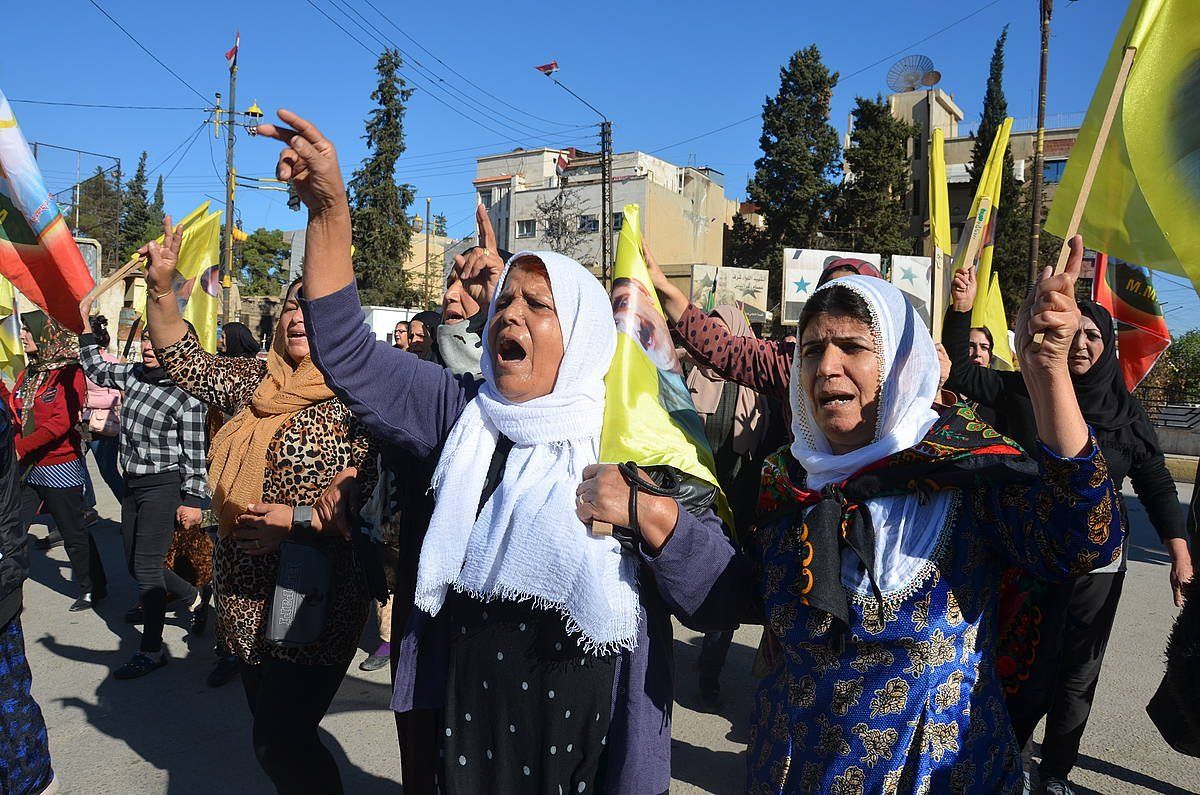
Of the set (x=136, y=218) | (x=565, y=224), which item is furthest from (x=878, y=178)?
(x=136, y=218)

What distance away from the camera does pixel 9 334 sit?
4691 mm

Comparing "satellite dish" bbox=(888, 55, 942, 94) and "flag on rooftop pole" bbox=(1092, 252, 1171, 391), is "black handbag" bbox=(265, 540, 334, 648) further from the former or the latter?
"satellite dish" bbox=(888, 55, 942, 94)

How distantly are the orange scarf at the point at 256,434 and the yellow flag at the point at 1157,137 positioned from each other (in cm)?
235

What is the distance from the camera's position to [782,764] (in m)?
1.74

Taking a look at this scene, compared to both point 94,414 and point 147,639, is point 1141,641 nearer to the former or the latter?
point 147,639

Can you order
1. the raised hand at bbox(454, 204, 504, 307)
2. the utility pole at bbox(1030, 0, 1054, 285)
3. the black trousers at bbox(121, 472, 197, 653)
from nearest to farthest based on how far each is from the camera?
the raised hand at bbox(454, 204, 504, 307) → the black trousers at bbox(121, 472, 197, 653) → the utility pole at bbox(1030, 0, 1054, 285)

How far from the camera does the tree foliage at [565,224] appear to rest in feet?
141

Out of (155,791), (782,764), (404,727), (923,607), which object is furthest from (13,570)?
(923,607)

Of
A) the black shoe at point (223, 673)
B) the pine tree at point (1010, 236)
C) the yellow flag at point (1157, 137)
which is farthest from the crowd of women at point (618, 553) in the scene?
the pine tree at point (1010, 236)

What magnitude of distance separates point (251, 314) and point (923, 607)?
1476 inches

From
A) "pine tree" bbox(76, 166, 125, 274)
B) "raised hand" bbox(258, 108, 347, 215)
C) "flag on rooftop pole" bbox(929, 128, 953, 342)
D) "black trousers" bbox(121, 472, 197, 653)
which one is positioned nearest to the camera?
"raised hand" bbox(258, 108, 347, 215)

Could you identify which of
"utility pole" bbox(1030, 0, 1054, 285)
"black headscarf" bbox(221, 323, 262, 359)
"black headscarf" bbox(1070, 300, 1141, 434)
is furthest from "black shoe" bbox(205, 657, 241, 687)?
"utility pole" bbox(1030, 0, 1054, 285)

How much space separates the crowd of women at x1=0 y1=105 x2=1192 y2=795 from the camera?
160 cm

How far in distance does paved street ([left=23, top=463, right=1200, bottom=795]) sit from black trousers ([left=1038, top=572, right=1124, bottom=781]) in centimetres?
47
